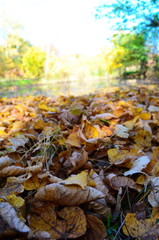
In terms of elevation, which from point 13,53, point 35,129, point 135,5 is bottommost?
point 35,129

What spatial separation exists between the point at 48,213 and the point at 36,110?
1257 mm

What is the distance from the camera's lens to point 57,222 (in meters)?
0.50

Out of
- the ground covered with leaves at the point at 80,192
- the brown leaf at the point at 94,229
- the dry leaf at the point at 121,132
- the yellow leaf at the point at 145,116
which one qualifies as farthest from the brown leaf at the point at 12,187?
the yellow leaf at the point at 145,116

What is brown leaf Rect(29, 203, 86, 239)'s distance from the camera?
46cm

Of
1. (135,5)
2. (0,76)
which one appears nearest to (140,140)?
(135,5)

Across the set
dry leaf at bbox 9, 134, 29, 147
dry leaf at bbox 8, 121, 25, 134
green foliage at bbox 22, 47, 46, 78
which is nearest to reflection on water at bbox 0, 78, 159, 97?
dry leaf at bbox 8, 121, 25, 134

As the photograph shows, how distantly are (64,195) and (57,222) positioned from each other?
0.07 m

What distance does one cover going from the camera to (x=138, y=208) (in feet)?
1.92

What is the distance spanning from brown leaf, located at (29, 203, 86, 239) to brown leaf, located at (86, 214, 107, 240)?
0.02 meters

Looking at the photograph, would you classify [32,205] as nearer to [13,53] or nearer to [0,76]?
[0,76]

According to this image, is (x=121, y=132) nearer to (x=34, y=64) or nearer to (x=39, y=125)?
(x=39, y=125)

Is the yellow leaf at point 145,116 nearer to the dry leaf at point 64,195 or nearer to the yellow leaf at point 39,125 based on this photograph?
the yellow leaf at point 39,125

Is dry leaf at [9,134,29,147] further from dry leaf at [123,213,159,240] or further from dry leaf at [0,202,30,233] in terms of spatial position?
dry leaf at [123,213,159,240]

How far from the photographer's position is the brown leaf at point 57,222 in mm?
464
